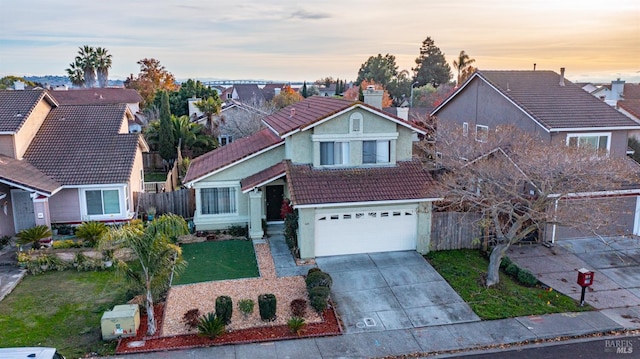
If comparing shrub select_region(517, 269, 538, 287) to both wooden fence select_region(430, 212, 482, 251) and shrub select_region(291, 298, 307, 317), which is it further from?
shrub select_region(291, 298, 307, 317)

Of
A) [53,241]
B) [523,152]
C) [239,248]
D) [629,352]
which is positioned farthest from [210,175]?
[629,352]

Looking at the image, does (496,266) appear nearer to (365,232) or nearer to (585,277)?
(585,277)

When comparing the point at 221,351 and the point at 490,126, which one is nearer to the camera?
the point at 221,351

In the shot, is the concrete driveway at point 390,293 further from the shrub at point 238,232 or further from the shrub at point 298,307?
the shrub at point 238,232

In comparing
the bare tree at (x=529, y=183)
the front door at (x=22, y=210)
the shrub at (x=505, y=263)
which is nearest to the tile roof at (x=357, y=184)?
the bare tree at (x=529, y=183)

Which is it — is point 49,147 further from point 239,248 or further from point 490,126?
point 490,126

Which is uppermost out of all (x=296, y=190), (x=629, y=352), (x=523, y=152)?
(x=523, y=152)
